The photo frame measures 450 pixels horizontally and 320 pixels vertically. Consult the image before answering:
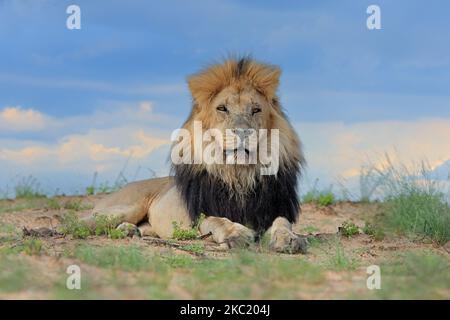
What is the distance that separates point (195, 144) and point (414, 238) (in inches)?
108

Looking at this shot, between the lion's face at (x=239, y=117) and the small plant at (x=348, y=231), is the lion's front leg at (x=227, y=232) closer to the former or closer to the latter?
the lion's face at (x=239, y=117)

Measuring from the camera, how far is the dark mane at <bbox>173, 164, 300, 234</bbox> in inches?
314

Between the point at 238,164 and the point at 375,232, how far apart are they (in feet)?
6.75

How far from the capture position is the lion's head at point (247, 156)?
7.70m

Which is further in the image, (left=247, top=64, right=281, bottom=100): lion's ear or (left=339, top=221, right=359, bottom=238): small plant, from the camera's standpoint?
(left=339, top=221, right=359, bottom=238): small plant

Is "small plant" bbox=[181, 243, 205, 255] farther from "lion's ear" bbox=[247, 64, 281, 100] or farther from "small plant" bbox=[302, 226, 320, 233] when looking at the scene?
"small plant" bbox=[302, 226, 320, 233]

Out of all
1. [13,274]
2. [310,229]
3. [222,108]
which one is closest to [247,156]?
[222,108]

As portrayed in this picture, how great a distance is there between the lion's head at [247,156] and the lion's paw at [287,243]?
890mm

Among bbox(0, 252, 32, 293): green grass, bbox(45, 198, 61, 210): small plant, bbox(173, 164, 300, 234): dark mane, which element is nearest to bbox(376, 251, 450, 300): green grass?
bbox(173, 164, 300, 234): dark mane

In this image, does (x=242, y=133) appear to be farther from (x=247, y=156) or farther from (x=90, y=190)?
(x=90, y=190)

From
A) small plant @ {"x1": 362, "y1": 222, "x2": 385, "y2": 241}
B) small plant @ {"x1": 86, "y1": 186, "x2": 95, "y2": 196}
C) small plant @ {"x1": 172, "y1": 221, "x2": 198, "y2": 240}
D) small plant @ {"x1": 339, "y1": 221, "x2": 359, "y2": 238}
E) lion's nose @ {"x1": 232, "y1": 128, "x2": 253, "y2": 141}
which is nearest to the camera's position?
lion's nose @ {"x1": 232, "y1": 128, "x2": 253, "y2": 141}
